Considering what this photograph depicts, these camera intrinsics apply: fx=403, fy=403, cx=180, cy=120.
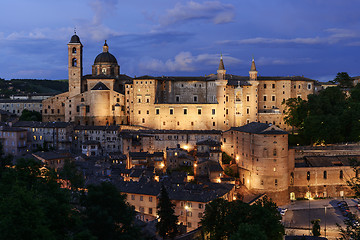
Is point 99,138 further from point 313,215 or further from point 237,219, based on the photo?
point 237,219

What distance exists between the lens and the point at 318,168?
4800cm

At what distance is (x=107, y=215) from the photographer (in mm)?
23234

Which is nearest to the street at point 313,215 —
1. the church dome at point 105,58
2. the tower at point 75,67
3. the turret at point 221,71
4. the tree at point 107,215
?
the tree at point 107,215

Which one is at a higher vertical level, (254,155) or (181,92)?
(181,92)

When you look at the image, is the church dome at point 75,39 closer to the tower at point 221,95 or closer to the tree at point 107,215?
the tower at point 221,95

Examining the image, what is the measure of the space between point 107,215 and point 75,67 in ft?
152

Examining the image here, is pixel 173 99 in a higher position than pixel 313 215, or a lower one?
higher

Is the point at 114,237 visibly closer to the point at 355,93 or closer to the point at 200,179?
the point at 200,179

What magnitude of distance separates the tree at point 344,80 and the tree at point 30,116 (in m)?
54.9

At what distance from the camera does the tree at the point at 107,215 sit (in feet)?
74.9

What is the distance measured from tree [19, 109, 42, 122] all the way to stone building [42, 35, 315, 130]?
2.06m

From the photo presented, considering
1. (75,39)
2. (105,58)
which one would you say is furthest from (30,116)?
(105,58)

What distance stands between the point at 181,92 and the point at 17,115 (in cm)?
2952

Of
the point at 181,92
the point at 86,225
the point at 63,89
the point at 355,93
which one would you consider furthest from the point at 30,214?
the point at 63,89
